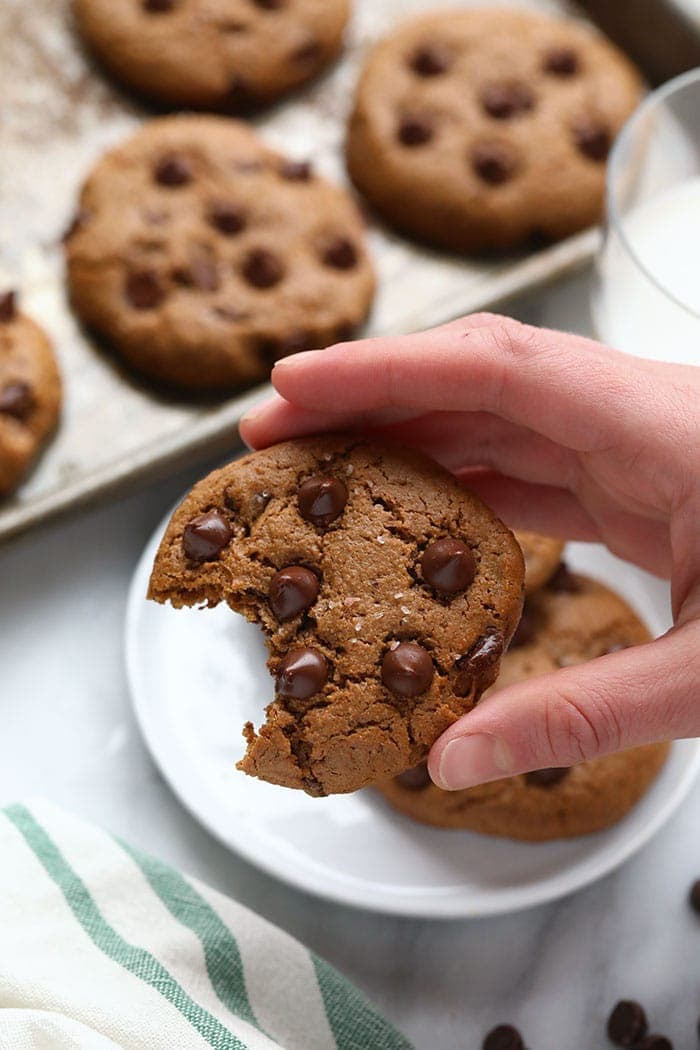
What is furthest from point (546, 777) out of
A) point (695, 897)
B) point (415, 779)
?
point (695, 897)

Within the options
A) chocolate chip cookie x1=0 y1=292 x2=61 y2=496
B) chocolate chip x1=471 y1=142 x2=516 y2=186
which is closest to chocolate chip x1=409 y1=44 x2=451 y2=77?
chocolate chip x1=471 y1=142 x2=516 y2=186

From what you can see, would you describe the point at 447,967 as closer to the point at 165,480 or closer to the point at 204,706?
the point at 204,706

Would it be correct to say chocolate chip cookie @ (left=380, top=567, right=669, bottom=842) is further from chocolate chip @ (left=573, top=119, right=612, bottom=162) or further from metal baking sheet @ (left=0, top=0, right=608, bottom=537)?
chocolate chip @ (left=573, top=119, right=612, bottom=162)

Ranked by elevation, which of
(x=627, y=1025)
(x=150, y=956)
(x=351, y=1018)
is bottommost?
(x=627, y=1025)

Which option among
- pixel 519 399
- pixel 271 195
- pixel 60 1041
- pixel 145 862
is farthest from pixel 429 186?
pixel 60 1041

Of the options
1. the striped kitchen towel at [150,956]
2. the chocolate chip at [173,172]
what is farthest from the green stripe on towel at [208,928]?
the chocolate chip at [173,172]

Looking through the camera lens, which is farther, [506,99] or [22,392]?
[506,99]

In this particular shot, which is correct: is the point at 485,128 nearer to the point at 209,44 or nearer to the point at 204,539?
the point at 209,44

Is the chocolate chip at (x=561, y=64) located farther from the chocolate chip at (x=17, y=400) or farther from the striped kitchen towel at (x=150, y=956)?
the striped kitchen towel at (x=150, y=956)
